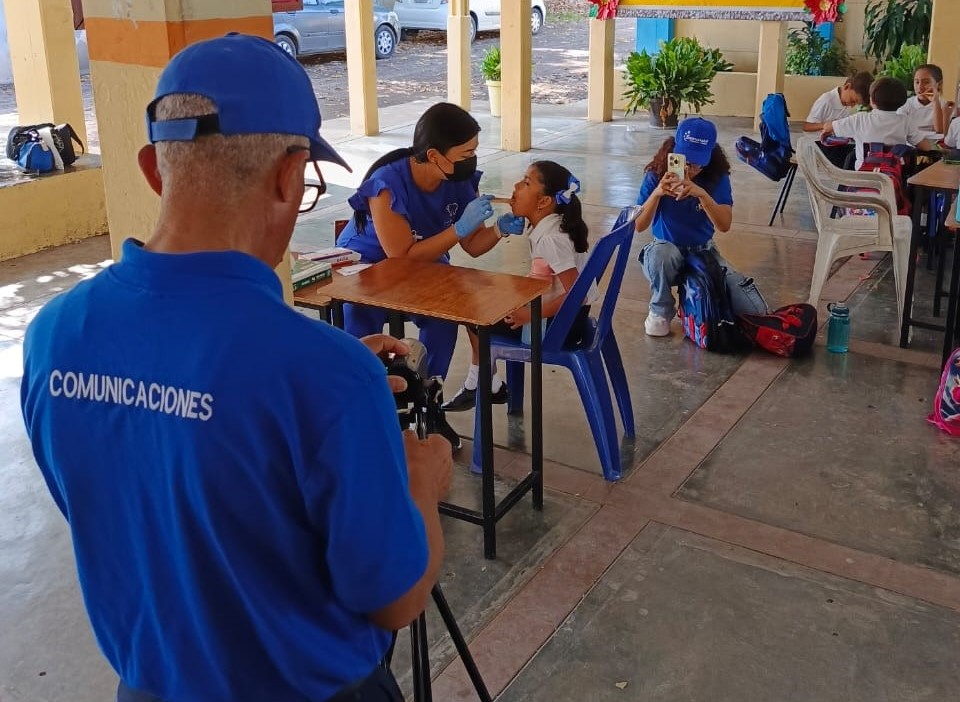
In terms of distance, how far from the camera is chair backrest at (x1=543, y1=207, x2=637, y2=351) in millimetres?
3746

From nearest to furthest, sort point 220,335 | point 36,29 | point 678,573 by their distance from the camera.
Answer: point 220,335
point 678,573
point 36,29

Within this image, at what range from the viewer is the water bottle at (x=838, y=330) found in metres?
5.22

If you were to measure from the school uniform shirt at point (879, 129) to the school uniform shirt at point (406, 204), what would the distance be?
3882 mm

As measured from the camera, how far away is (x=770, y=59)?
12.1 metres

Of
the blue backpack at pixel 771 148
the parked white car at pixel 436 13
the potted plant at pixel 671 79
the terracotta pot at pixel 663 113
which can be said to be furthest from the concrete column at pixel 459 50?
the parked white car at pixel 436 13

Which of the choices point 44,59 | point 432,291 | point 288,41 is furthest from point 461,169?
point 288,41

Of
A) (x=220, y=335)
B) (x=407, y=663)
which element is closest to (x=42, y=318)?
(x=220, y=335)

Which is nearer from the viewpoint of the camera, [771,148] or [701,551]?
[701,551]

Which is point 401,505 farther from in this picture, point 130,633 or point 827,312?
point 827,312

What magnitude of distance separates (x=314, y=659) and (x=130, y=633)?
10.2 inches

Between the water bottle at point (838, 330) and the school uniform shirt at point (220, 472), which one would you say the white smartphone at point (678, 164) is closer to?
the water bottle at point (838, 330)

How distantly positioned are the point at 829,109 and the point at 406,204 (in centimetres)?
546

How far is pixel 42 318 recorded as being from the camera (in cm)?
138

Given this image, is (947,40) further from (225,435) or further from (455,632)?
(225,435)
